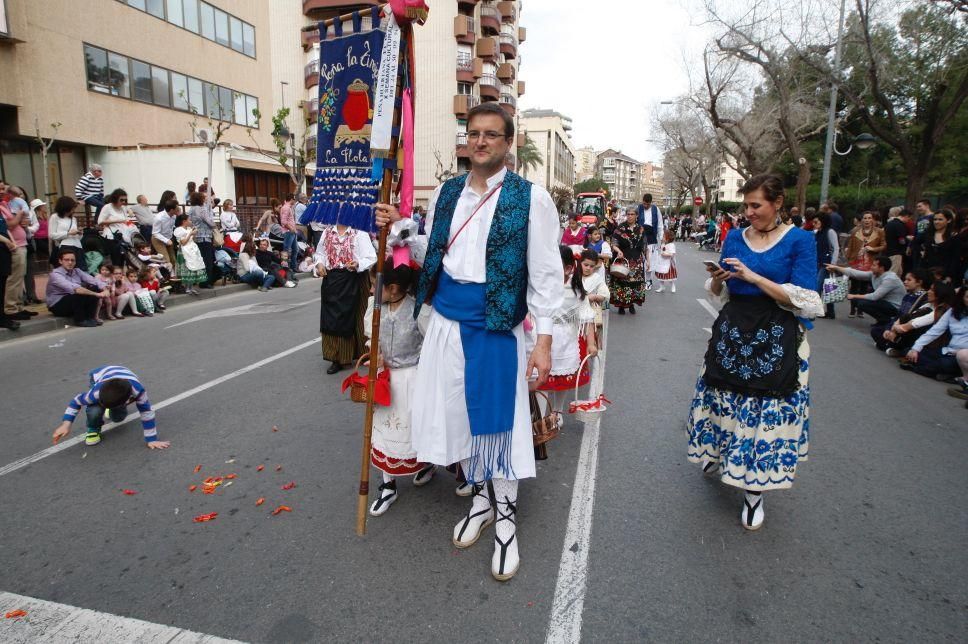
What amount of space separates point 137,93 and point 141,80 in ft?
1.67

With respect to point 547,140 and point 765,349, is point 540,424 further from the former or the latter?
point 547,140

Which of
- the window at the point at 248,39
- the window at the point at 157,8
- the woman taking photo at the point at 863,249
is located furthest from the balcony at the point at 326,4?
the woman taking photo at the point at 863,249

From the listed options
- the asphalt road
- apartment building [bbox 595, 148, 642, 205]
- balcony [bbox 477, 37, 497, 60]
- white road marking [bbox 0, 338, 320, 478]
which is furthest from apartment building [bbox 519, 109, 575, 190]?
the asphalt road

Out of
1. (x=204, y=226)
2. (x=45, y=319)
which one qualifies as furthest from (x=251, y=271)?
(x=45, y=319)

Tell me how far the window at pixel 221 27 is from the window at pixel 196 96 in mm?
2433

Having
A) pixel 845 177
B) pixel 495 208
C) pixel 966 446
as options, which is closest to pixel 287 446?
pixel 495 208

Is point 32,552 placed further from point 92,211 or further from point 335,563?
point 92,211

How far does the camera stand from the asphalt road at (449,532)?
263cm

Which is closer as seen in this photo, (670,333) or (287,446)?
(287,446)

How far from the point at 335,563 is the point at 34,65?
20219 mm

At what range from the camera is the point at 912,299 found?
8227mm

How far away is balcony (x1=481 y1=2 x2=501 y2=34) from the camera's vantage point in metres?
46.1

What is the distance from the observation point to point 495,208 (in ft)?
9.35

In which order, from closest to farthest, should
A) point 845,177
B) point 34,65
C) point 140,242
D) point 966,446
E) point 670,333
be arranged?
1. point 966,446
2. point 670,333
3. point 140,242
4. point 34,65
5. point 845,177
